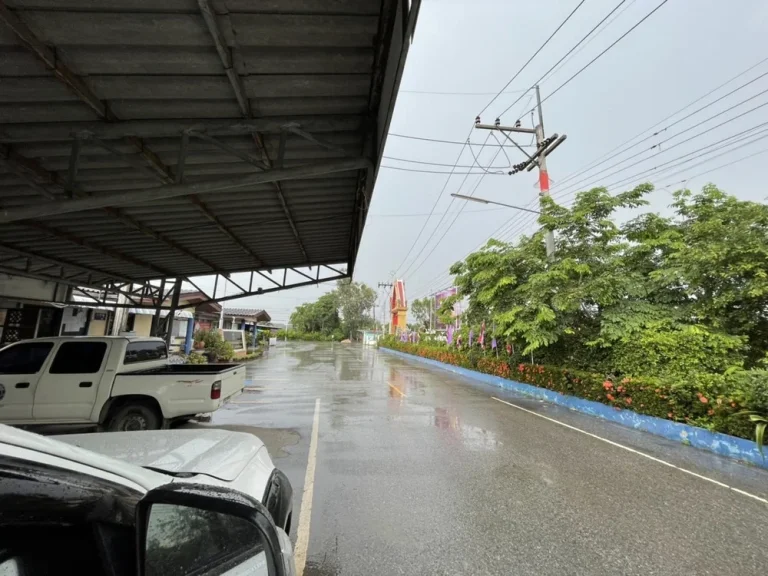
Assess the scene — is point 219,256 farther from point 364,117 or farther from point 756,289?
point 756,289

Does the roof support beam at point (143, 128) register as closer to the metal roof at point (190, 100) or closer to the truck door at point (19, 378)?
the metal roof at point (190, 100)

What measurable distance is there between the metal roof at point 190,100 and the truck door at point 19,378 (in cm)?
220

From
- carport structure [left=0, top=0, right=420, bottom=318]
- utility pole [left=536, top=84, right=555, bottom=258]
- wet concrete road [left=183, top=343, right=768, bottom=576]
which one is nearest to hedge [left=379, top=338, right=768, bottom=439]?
wet concrete road [left=183, top=343, right=768, bottom=576]

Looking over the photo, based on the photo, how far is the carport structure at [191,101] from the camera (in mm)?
2709

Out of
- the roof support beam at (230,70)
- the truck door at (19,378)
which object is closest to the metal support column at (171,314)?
the truck door at (19,378)

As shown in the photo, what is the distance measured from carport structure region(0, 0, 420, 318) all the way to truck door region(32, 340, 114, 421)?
222 cm

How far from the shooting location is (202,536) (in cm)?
92

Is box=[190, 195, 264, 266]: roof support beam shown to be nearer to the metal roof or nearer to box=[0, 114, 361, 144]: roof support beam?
the metal roof

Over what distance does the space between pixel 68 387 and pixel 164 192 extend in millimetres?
3241

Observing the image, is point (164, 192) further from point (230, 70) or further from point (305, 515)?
point (305, 515)

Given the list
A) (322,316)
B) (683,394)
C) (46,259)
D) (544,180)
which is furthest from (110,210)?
(322,316)

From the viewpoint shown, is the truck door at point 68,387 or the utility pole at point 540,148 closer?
the truck door at point 68,387

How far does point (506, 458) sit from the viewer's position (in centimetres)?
532

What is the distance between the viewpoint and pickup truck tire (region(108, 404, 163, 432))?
529cm
